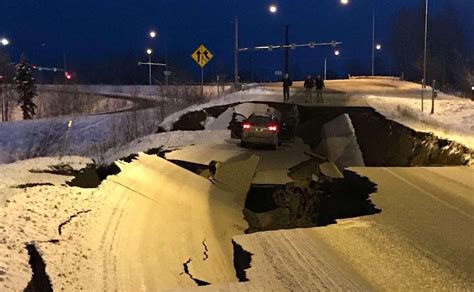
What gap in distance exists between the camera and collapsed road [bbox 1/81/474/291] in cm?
711

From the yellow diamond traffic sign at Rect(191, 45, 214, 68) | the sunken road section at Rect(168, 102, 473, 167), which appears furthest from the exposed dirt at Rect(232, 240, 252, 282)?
the yellow diamond traffic sign at Rect(191, 45, 214, 68)

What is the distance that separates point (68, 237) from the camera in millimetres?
8930

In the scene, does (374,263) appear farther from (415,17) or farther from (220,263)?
(415,17)

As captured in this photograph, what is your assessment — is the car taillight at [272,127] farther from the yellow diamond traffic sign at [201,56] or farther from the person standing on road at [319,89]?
the yellow diamond traffic sign at [201,56]

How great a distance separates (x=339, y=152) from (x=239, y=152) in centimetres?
438

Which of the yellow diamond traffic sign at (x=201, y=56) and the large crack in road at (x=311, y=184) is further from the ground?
the yellow diamond traffic sign at (x=201, y=56)

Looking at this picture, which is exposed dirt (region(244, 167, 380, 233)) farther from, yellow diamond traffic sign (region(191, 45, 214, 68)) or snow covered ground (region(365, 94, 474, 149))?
yellow diamond traffic sign (region(191, 45, 214, 68))

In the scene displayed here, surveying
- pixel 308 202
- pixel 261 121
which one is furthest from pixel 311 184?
pixel 261 121

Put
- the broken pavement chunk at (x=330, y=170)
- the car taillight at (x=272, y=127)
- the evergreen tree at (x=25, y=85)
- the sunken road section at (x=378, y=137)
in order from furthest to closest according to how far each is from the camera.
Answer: the evergreen tree at (x=25, y=85) < the car taillight at (x=272, y=127) < the broken pavement chunk at (x=330, y=170) < the sunken road section at (x=378, y=137)

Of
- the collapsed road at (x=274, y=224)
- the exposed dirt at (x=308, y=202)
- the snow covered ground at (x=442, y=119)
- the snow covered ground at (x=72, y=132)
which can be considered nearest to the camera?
the collapsed road at (x=274, y=224)

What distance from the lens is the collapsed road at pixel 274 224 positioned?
711 cm

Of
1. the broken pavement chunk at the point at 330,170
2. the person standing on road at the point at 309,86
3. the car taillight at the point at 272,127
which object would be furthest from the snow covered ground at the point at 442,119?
the person standing on road at the point at 309,86

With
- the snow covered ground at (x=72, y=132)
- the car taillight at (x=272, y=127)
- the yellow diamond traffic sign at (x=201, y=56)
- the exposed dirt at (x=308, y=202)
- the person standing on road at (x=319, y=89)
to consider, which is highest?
the yellow diamond traffic sign at (x=201, y=56)

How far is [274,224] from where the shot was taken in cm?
1436
